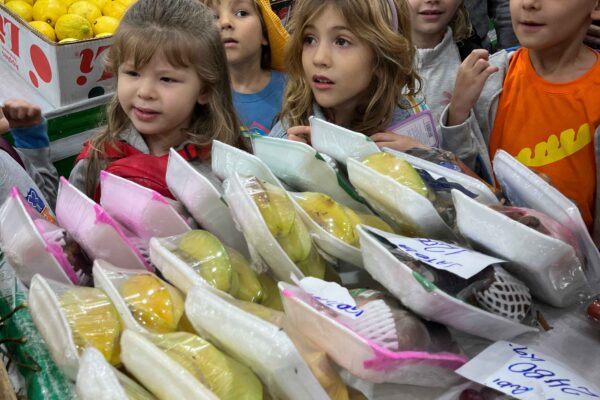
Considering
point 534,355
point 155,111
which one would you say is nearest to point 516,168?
point 534,355

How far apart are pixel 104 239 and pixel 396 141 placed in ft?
2.55

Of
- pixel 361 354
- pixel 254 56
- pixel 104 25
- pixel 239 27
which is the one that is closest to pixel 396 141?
pixel 361 354

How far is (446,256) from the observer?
962 millimetres

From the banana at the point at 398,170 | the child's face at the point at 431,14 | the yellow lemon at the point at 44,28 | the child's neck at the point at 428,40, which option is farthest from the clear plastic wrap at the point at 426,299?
the yellow lemon at the point at 44,28

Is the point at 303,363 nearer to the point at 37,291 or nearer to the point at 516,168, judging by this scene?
the point at 37,291

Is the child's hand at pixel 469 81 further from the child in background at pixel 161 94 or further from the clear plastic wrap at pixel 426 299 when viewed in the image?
the clear plastic wrap at pixel 426 299

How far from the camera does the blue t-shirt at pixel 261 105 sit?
2705mm

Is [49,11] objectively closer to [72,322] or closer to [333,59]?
[333,59]

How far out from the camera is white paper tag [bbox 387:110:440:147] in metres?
1.71

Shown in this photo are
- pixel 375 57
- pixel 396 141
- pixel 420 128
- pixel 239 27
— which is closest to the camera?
pixel 396 141

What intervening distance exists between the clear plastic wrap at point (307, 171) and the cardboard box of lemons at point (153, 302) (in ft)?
1.23

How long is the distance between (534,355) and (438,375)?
6.0 inches

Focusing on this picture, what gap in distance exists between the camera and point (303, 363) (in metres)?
0.78

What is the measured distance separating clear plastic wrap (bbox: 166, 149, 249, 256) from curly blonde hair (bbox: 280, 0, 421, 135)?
827mm
